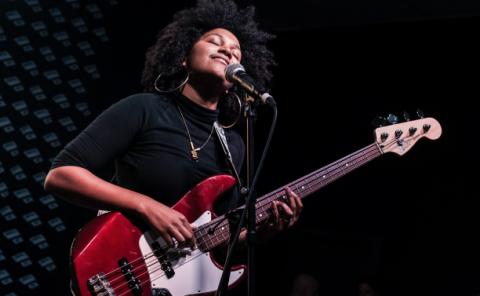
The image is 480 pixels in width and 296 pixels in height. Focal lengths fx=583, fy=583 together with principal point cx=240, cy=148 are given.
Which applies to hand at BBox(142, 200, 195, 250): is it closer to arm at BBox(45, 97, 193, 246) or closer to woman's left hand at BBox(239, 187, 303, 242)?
arm at BBox(45, 97, 193, 246)

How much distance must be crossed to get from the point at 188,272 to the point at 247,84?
61cm

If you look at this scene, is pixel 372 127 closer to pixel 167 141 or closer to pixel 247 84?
pixel 167 141

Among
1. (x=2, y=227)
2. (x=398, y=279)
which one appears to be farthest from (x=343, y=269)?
(x=2, y=227)

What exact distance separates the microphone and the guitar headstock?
0.91 m

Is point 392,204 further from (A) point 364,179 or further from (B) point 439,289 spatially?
(B) point 439,289

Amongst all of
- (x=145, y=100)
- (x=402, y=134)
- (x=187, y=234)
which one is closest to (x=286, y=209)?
(x=187, y=234)

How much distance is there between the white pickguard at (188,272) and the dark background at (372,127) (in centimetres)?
173

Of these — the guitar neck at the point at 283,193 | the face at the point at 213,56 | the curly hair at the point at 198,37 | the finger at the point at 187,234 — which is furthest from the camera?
the curly hair at the point at 198,37

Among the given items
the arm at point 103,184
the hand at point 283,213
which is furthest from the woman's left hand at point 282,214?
the arm at point 103,184

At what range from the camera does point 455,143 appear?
3.59 m

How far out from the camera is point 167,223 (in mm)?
1713

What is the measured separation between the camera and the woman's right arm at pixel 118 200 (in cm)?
172

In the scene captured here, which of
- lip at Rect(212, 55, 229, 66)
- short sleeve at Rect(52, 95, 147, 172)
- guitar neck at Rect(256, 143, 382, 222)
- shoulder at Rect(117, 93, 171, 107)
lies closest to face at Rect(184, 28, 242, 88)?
lip at Rect(212, 55, 229, 66)

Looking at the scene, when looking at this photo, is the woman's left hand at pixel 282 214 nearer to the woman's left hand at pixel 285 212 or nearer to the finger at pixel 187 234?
the woman's left hand at pixel 285 212
